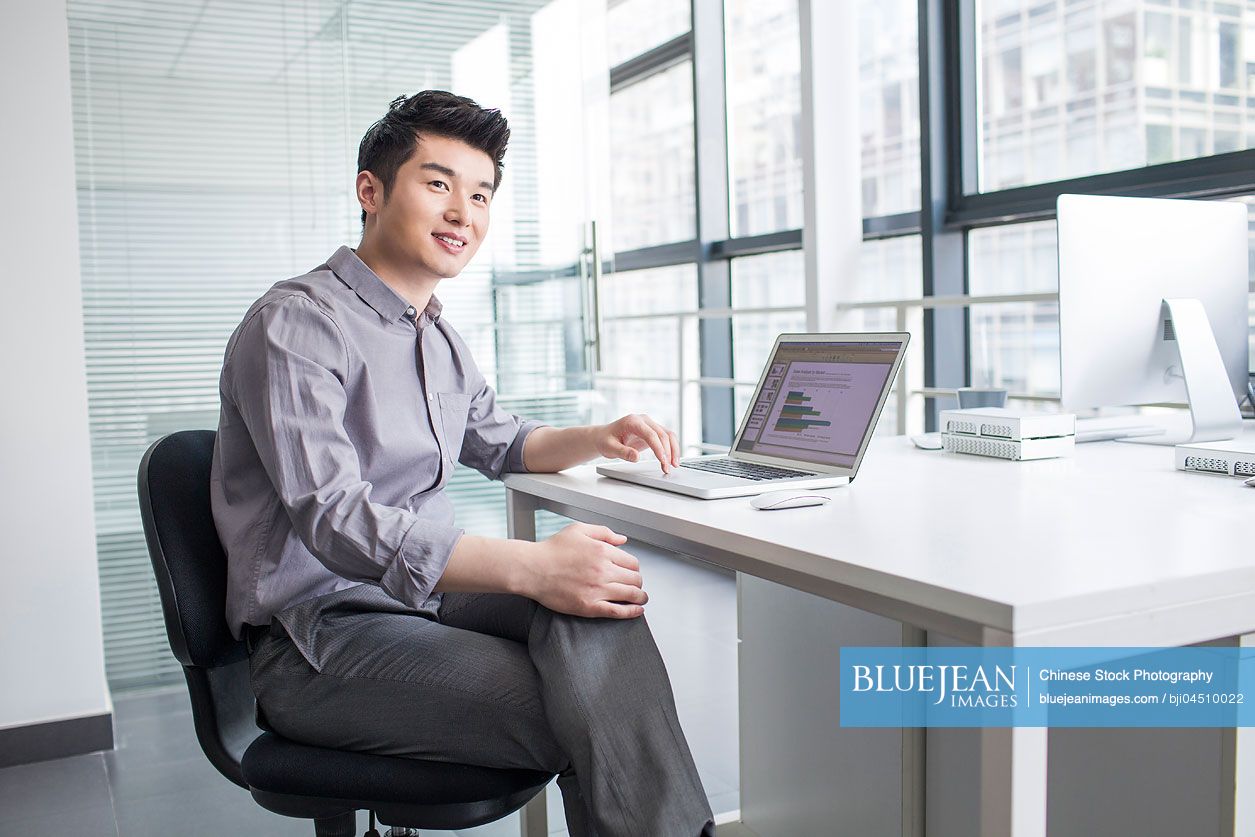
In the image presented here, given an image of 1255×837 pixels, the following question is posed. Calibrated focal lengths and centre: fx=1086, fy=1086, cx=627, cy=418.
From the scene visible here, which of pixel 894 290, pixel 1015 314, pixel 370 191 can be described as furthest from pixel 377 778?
pixel 894 290

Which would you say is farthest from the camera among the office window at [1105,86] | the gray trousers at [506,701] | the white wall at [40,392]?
the office window at [1105,86]

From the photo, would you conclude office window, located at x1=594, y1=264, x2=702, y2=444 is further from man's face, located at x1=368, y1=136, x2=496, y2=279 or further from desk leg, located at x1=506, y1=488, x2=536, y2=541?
man's face, located at x1=368, y1=136, x2=496, y2=279

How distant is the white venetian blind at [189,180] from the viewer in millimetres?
2537

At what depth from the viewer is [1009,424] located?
1536 mm

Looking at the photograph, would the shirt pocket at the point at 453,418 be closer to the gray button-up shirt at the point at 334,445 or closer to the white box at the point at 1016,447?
the gray button-up shirt at the point at 334,445

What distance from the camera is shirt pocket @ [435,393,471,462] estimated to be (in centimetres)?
148

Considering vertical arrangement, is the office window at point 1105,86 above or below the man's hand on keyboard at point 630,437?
above

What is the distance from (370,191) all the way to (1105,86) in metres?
1.99

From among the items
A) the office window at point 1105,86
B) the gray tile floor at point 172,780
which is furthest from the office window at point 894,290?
the gray tile floor at point 172,780

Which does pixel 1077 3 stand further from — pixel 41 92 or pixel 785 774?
pixel 41 92

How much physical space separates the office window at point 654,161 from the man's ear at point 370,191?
9.69ft

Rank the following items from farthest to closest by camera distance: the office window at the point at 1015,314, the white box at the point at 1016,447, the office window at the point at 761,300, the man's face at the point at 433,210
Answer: the office window at the point at 761,300
the office window at the point at 1015,314
the white box at the point at 1016,447
the man's face at the point at 433,210

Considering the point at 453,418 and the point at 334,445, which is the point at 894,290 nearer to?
the point at 453,418

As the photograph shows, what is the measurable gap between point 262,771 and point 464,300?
6.19 feet
